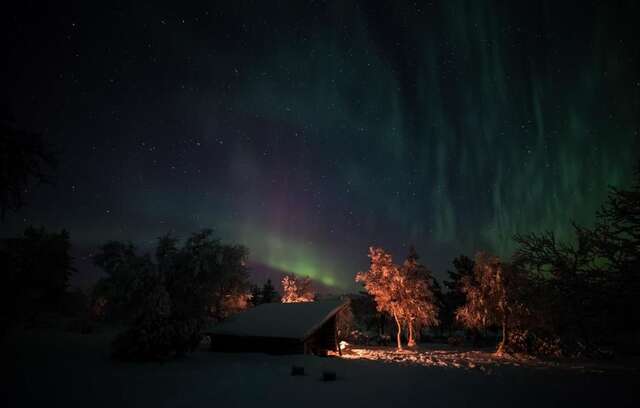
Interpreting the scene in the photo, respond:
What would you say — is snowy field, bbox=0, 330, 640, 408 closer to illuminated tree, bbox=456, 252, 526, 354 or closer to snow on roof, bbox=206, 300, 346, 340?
snow on roof, bbox=206, 300, 346, 340

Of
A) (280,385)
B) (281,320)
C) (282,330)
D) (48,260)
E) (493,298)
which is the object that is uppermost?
(48,260)

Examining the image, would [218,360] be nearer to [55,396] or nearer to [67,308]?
[55,396]

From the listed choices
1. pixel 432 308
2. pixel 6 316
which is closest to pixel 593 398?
pixel 6 316

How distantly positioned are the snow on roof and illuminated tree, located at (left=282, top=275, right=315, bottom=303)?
62.6 ft

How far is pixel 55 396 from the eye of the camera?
9.91m

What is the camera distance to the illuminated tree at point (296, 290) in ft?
155

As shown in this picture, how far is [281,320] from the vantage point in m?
23.7

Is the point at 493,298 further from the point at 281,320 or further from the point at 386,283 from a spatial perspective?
the point at 281,320

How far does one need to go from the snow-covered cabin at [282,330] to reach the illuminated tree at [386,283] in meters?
10.1

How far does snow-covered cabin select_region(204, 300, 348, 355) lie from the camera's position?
20.7 m

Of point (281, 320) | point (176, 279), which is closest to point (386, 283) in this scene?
point (281, 320)

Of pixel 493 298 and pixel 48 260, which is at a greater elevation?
pixel 48 260

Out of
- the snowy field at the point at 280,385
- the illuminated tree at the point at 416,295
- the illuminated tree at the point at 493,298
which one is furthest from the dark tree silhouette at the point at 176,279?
the illuminated tree at the point at 493,298

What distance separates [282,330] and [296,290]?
2669 centimetres
